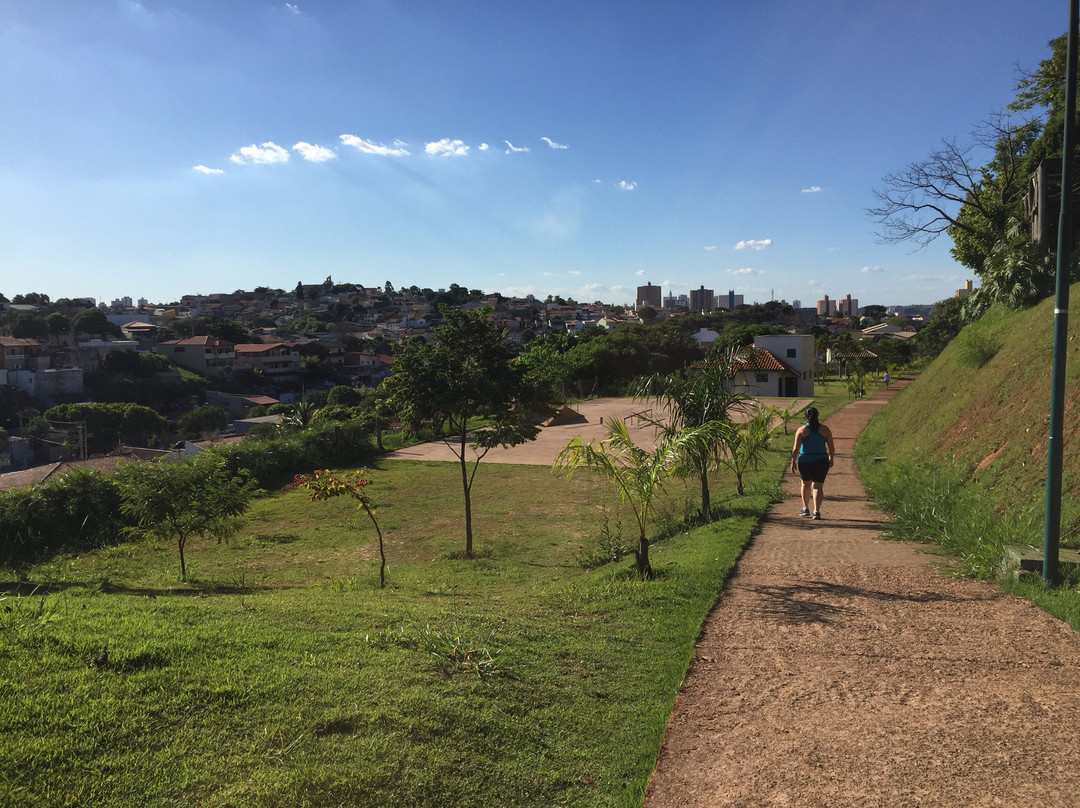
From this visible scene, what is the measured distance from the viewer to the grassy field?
3023 millimetres

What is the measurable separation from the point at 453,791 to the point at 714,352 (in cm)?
907

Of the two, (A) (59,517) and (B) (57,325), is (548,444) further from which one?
(B) (57,325)

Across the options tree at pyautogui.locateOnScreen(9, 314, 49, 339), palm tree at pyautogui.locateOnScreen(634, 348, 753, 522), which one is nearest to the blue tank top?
palm tree at pyautogui.locateOnScreen(634, 348, 753, 522)

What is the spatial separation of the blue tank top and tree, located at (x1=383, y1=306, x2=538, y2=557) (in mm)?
4200

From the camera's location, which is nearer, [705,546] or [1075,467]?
[1075,467]

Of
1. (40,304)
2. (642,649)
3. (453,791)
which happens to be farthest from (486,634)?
(40,304)

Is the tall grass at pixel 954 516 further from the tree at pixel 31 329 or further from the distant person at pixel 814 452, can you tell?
the tree at pixel 31 329

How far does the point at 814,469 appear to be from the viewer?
945 centimetres

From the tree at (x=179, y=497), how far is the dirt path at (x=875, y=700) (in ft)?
24.4

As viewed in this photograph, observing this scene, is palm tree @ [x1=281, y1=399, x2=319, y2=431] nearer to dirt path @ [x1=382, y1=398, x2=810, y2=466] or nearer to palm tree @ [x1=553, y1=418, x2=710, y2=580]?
dirt path @ [x1=382, y1=398, x2=810, y2=466]

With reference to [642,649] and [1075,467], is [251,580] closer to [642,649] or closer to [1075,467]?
[642,649]

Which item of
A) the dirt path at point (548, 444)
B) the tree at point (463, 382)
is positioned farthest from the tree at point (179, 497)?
the dirt path at point (548, 444)

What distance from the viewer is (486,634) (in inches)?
199

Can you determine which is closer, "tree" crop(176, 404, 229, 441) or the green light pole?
the green light pole
